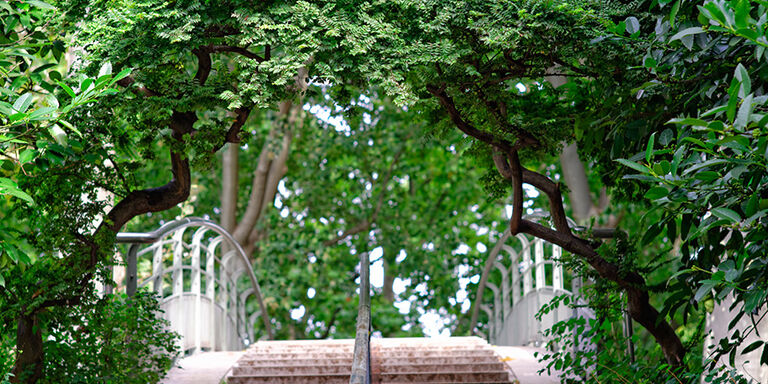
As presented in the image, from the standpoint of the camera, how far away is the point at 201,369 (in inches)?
274

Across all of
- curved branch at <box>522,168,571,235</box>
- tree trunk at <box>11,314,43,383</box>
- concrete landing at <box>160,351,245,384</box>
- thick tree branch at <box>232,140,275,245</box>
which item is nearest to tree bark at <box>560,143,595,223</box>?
thick tree branch at <box>232,140,275,245</box>

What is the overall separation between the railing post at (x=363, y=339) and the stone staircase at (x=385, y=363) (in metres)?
0.85

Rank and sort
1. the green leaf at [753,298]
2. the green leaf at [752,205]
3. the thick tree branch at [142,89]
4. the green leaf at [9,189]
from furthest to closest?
the thick tree branch at [142,89] < the green leaf at [9,189] < the green leaf at [753,298] < the green leaf at [752,205]

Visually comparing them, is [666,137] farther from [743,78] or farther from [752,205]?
[743,78]

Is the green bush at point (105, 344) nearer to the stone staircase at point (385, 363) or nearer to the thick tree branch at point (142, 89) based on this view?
the stone staircase at point (385, 363)

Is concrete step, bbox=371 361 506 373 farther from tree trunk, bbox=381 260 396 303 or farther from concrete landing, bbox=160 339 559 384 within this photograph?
tree trunk, bbox=381 260 396 303

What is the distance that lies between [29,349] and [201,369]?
1.98m

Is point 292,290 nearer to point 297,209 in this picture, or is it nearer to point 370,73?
point 297,209

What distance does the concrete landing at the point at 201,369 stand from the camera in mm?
6506

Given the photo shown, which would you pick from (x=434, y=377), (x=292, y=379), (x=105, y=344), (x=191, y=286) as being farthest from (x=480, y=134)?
(x=191, y=286)

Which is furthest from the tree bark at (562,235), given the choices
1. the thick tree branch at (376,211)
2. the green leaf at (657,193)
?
the thick tree branch at (376,211)

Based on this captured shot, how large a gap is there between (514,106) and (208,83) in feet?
7.35

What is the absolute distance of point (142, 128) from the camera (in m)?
5.20

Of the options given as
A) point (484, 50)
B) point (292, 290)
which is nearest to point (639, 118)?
point (484, 50)
